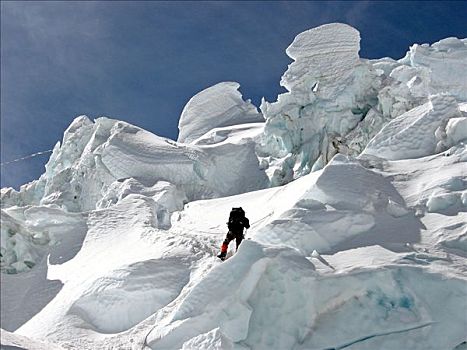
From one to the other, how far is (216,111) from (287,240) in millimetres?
21038

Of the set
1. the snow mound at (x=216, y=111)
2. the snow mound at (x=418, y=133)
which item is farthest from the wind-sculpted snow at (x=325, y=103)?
the snow mound at (x=216, y=111)

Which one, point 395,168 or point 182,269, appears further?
point 395,168

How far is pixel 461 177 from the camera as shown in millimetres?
11812

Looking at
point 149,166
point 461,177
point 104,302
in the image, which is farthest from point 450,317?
point 149,166

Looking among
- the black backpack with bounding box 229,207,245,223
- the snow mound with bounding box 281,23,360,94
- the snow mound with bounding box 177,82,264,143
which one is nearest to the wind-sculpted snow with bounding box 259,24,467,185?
the snow mound with bounding box 281,23,360,94

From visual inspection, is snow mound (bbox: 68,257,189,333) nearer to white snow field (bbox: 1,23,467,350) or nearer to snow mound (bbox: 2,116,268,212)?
white snow field (bbox: 1,23,467,350)

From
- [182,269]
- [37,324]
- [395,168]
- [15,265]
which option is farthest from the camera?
[395,168]

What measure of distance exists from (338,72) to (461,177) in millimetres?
11220

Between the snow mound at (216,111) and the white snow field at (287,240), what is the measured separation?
7.29 m

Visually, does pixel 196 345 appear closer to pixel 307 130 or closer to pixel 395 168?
pixel 395 168

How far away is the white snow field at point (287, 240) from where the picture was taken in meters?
8.43

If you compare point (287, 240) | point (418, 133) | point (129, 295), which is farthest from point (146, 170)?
point (287, 240)

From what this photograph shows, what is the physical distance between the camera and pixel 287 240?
10336 millimetres

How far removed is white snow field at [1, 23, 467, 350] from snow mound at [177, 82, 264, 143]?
23.9ft
